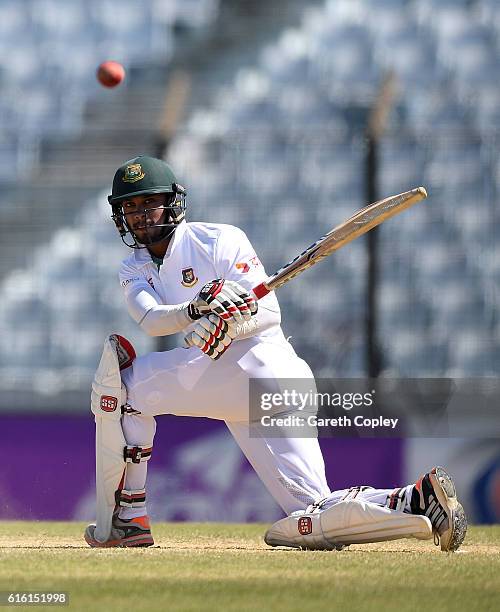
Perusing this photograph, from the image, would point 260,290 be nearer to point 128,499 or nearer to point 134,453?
point 134,453

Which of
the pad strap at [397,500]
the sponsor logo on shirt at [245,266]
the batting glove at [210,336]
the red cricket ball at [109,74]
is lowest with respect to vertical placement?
the pad strap at [397,500]

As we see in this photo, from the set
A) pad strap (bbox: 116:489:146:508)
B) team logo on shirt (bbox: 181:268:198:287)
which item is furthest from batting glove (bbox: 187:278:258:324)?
pad strap (bbox: 116:489:146:508)

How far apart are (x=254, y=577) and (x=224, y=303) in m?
1.38

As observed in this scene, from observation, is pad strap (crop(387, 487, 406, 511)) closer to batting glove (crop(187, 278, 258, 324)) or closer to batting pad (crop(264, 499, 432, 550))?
batting pad (crop(264, 499, 432, 550))

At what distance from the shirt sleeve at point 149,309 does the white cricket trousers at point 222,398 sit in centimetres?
16

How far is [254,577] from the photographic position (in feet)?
13.1

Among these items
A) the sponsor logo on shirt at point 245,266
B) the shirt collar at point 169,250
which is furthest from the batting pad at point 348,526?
the shirt collar at point 169,250

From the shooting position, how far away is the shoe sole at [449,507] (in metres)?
4.72

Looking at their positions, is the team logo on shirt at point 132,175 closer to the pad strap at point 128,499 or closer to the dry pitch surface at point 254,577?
the pad strap at point 128,499

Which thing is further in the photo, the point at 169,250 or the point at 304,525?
the point at 169,250

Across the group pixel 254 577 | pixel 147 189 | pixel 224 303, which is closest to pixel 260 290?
pixel 224 303

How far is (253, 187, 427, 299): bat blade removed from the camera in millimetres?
5238

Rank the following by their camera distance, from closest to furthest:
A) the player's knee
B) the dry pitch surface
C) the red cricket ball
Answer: the dry pitch surface < the player's knee < the red cricket ball

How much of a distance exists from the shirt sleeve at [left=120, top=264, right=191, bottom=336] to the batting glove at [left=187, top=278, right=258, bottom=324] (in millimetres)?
82
